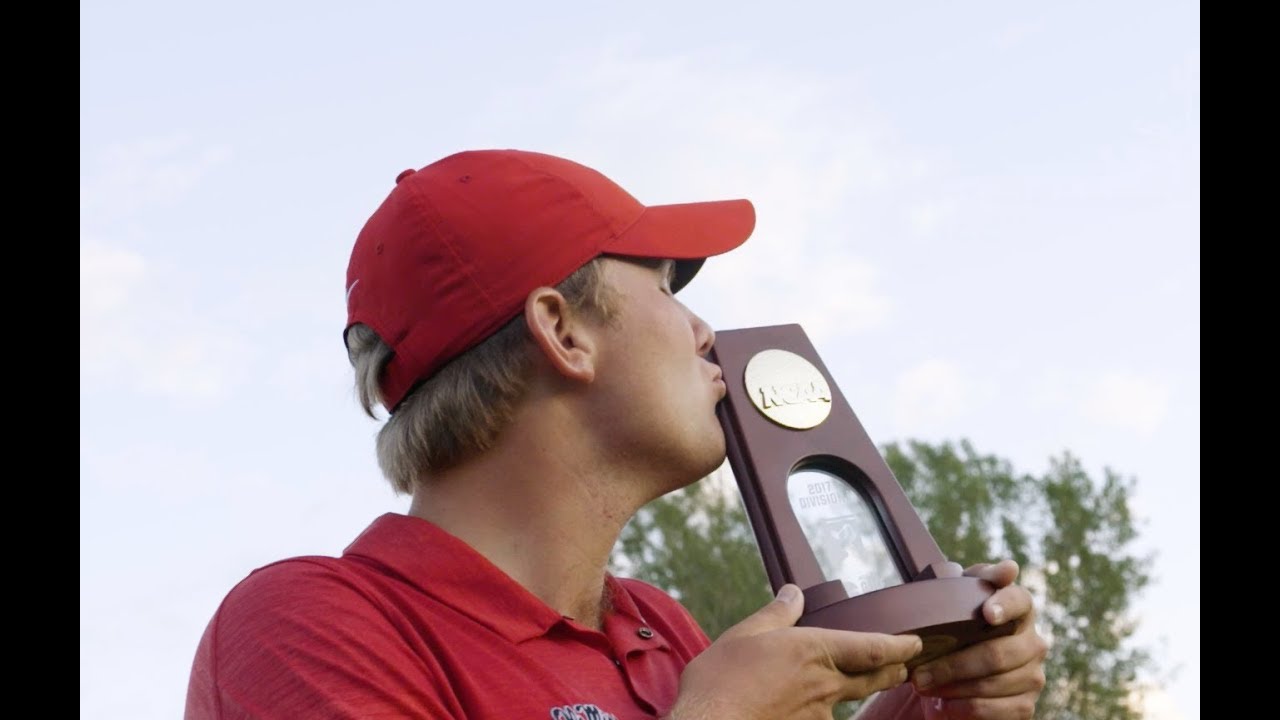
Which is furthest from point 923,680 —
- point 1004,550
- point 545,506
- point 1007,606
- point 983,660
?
point 1004,550

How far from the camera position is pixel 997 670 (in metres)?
2.39

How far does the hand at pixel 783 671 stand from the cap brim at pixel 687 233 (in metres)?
0.74

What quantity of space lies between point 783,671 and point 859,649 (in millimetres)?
127

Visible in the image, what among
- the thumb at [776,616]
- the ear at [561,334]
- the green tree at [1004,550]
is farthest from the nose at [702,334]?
the green tree at [1004,550]

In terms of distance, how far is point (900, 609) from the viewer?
2264 mm

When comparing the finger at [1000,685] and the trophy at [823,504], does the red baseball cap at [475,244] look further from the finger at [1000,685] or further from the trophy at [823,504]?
the finger at [1000,685]

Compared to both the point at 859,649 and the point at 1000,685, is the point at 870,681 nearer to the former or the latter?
the point at 859,649

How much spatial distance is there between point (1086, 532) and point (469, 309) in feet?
79.3

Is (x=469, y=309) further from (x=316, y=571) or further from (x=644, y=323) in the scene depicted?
(x=316, y=571)

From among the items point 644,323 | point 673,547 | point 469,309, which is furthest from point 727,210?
point 673,547

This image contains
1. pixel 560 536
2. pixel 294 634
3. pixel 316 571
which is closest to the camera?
pixel 294 634

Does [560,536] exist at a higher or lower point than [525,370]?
lower

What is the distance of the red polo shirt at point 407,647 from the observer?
6.81 feet

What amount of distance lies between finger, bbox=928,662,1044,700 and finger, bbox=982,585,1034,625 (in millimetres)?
98
